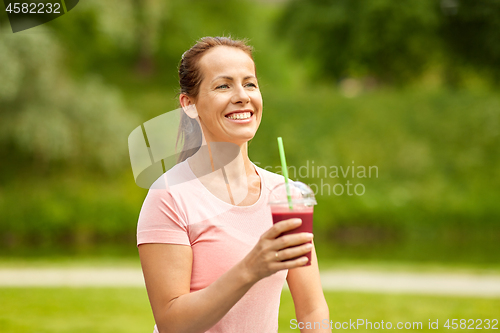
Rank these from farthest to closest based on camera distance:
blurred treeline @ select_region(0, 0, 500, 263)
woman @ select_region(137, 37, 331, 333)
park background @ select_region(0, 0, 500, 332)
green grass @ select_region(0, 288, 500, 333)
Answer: blurred treeline @ select_region(0, 0, 500, 263) → park background @ select_region(0, 0, 500, 332) → green grass @ select_region(0, 288, 500, 333) → woman @ select_region(137, 37, 331, 333)

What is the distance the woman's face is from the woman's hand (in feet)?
1.79

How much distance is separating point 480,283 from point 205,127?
297 inches

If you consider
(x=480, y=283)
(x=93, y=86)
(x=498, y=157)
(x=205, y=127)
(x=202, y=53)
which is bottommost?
(x=480, y=283)

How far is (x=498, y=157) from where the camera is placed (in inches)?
664

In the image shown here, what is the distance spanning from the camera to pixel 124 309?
6.78 meters

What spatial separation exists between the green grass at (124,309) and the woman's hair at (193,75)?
4272 mm

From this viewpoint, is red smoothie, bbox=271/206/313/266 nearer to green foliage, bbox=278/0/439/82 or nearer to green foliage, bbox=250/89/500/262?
green foliage, bbox=250/89/500/262

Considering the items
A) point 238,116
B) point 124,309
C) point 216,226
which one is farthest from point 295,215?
point 124,309

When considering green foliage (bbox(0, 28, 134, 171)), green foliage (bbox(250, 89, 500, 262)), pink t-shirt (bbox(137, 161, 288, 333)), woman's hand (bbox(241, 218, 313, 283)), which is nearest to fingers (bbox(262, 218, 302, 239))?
woman's hand (bbox(241, 218, 313, 283))

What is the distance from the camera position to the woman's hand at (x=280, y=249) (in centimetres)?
142

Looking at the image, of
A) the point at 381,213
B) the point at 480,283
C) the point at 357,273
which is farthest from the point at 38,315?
the point at 381,213

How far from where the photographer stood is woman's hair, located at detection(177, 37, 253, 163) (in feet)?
6.47

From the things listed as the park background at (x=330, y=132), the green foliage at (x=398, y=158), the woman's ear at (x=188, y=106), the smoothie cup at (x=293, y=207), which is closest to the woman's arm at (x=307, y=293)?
the smoothie cup at (x=293, y=207)

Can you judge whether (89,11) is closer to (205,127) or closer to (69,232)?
(69,232)
